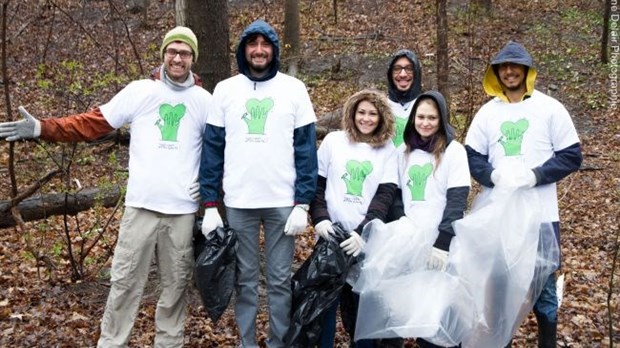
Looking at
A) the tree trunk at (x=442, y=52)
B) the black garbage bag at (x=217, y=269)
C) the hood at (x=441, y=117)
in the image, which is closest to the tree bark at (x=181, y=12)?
the black garbage bag at (x=217, y=269)

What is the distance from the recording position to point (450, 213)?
13.8 ft

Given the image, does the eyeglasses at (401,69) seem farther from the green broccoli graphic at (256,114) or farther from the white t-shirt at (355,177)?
the green broccoli graphic at (256,114)

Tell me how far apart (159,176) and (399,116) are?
1.75 metres

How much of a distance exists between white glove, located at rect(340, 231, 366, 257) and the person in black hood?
781 mm

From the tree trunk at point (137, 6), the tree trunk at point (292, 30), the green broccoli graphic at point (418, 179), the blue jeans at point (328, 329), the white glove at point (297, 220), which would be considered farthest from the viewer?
the tree trunk at point (137, 6)

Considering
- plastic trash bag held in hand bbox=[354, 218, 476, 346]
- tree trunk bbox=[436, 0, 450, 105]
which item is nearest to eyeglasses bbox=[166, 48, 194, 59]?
plastic trash bag held in hand bbox=[354, 218, 476, 346]

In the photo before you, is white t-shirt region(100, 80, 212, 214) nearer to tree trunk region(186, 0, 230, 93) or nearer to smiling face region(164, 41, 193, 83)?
smiling face region(164, 41, 193, 83)

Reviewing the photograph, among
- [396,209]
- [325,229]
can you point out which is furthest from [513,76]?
[325,229]

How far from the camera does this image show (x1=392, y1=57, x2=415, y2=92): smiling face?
467 centimetres

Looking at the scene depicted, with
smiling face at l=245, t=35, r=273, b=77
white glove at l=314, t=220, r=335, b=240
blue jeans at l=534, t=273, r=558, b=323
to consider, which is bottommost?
blue jeans at l=534, t=273, r=558, b=323

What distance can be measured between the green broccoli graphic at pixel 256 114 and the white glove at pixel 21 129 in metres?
1.34

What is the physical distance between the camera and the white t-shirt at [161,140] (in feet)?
14.3

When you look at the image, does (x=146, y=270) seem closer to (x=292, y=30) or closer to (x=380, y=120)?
(x=380, y=120)

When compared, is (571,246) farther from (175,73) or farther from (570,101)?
(570,101)
